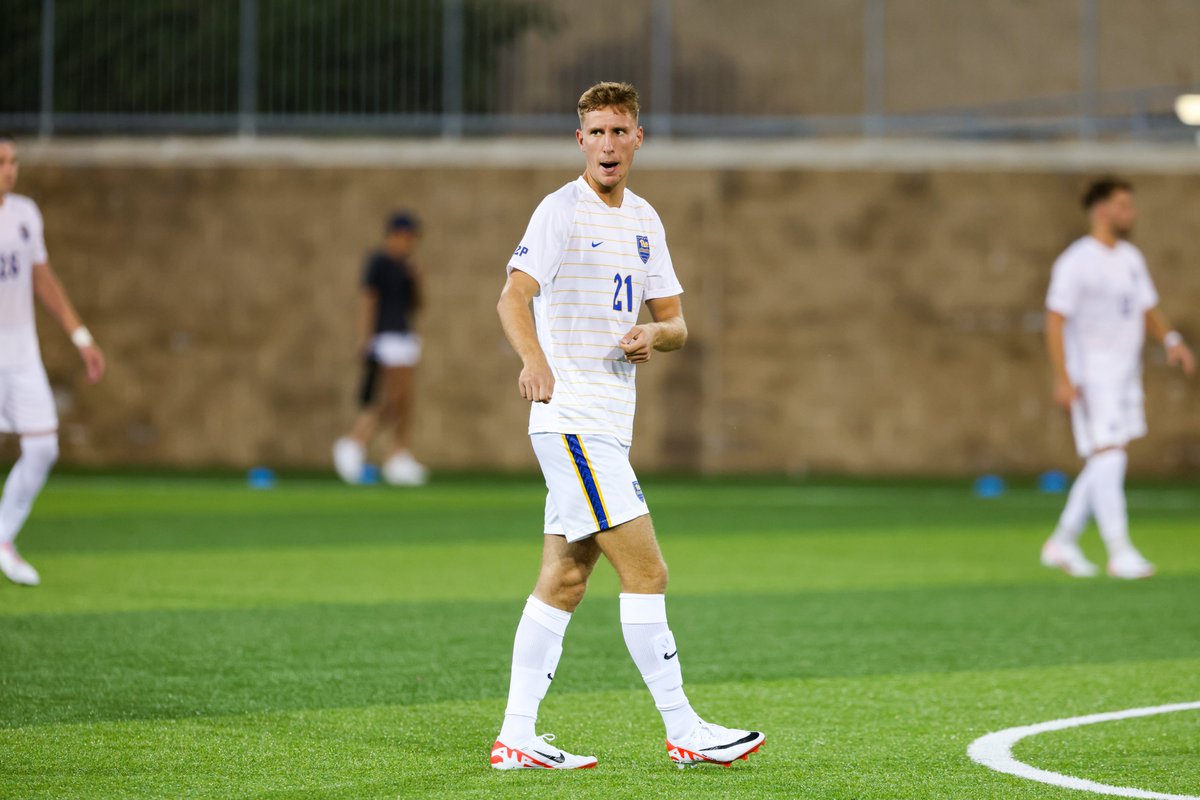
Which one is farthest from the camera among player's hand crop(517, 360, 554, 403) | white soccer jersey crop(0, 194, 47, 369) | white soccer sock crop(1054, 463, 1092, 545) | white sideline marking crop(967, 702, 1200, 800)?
white soccer sock crop(1054, 463, 1092, 545)

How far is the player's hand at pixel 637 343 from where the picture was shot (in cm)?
525

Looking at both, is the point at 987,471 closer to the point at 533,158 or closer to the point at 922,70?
the point at 922,70

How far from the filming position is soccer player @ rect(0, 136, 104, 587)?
9414 millimetres

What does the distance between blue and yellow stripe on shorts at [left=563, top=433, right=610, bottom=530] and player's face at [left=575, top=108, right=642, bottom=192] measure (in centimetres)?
79

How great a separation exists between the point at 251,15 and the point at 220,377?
4243 millimetres

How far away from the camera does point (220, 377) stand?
20.2 m

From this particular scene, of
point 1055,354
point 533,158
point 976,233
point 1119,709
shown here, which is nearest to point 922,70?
point 976,233

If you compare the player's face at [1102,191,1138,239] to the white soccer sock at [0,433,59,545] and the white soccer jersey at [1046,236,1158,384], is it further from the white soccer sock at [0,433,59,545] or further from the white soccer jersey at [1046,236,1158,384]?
the white soccer sock at [0,433,59,545]

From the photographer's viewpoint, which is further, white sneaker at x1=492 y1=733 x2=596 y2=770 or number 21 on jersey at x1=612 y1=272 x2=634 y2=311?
number 21 on jersey at x1=612 y1=272 x2=634 y2=311

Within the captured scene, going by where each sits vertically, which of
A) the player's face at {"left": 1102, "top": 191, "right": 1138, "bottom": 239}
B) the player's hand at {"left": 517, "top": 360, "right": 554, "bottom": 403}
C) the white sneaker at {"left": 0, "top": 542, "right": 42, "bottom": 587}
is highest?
the player's face at {"left": 1102, "top": 191, "right": 1138, "bottom": 239}

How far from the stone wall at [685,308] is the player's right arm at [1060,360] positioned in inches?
359

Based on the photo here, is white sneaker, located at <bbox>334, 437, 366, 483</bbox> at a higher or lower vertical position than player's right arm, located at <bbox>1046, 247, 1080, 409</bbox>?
lower

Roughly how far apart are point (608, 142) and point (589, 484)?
1030mm

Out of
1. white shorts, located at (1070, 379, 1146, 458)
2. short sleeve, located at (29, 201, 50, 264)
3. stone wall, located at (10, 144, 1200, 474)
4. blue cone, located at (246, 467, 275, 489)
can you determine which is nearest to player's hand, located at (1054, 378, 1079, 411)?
white shorts, located at (1070, 379, 1146, 458)
